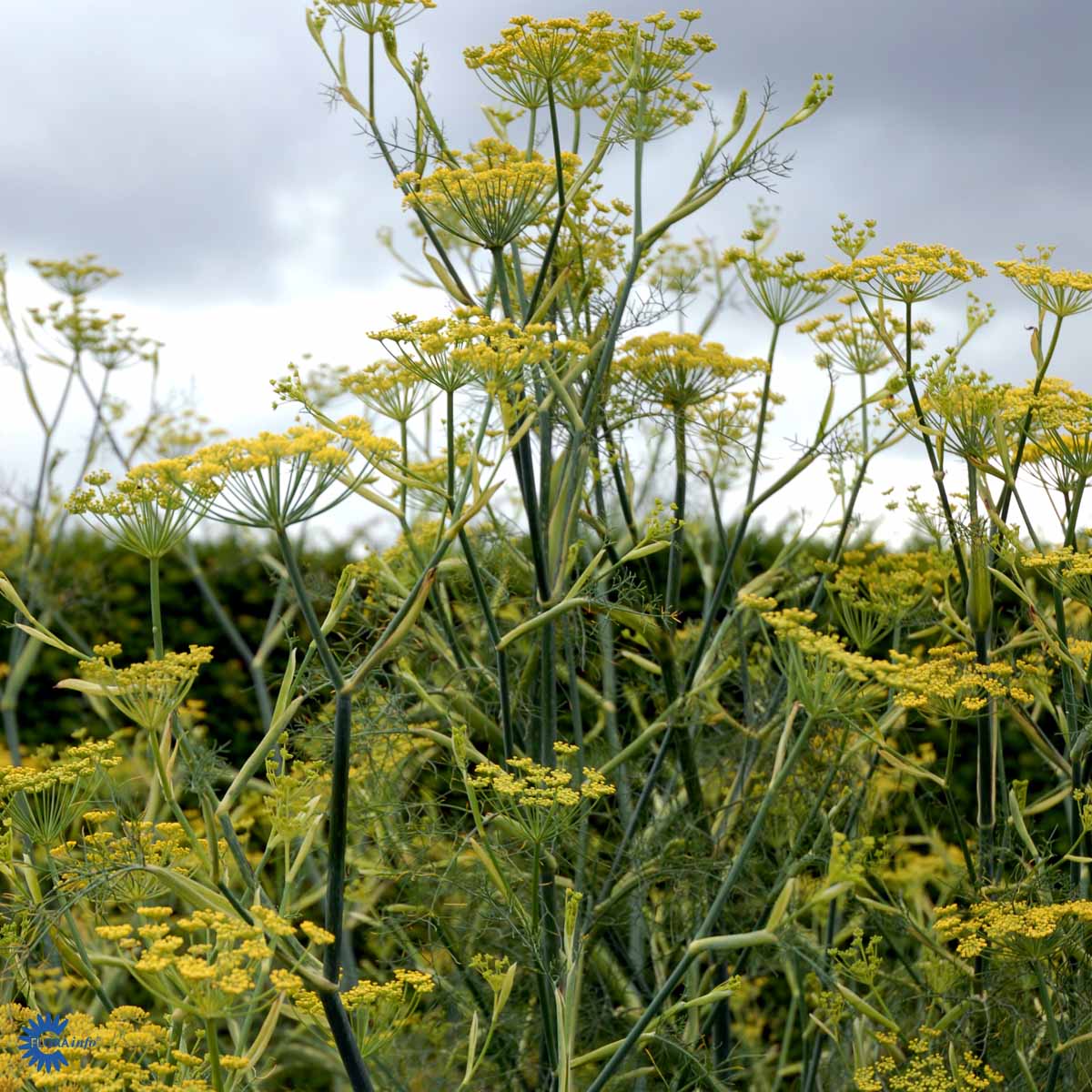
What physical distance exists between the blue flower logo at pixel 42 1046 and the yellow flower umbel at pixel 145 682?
598 mm

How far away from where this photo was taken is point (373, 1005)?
2.49m

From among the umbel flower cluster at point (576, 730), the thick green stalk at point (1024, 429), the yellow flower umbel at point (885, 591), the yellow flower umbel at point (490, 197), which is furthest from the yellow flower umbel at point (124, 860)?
the thick green stalk at point (1024, 429)

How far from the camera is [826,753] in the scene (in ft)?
13.6

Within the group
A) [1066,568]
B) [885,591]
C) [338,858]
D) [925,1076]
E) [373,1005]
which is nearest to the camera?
[338,858]

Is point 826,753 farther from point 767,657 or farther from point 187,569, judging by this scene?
point 187,569

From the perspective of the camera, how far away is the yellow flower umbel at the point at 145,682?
217cm

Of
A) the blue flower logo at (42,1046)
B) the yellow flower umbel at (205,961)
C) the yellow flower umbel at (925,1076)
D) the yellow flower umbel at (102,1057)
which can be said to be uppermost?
the yellow flower umbel at (205,961)

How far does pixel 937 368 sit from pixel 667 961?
187 cm

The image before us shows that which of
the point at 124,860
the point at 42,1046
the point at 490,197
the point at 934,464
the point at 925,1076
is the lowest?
the point at 925,1076

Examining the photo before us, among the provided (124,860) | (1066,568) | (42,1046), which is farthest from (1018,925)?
(42,1046)

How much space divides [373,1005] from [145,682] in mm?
795

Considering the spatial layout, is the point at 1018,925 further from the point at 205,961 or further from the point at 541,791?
the point at 205,961

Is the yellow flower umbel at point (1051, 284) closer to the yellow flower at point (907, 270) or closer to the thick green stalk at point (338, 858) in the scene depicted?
the yellow flower at point (907, 270)

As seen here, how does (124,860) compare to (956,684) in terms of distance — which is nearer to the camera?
(124,860)
